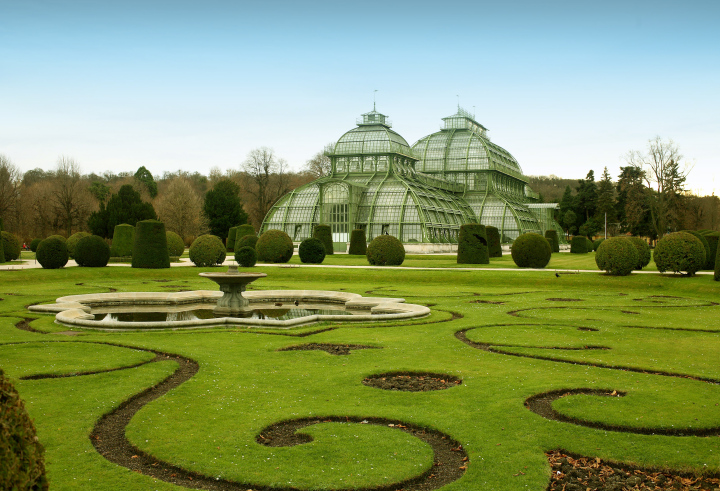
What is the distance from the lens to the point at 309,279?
30.7 metres

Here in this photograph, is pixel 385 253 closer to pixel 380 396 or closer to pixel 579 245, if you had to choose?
pixel 380 396

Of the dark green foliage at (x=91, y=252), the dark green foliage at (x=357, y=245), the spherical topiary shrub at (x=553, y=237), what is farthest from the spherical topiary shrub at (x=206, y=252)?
the spherical topiary shrub at (x=553, y=237)

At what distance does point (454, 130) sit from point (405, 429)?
72.9 meters

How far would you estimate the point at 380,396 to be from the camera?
349 inches

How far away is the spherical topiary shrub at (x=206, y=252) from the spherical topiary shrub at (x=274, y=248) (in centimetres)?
358

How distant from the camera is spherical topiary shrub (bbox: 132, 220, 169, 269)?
33.3 meters

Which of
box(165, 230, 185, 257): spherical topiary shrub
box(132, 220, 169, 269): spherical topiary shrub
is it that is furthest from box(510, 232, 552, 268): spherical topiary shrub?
box(165, 230, 185, 257): spherical topiary shrub

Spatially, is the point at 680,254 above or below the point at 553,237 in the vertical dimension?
below

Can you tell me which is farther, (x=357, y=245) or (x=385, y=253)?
(x=357, y=245)

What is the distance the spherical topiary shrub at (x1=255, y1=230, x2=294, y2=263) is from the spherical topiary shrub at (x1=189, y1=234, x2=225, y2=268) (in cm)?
358

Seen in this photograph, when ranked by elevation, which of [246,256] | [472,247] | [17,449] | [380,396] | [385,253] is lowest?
[380,396]

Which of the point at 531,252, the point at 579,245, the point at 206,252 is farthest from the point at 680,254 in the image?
the point at 579,245

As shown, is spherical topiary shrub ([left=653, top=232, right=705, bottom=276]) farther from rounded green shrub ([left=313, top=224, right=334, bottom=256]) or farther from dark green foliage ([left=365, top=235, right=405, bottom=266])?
rounded green shrub ([left=313, top=224, right=334, bottom=256])

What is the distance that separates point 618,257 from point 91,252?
28.6 metres
